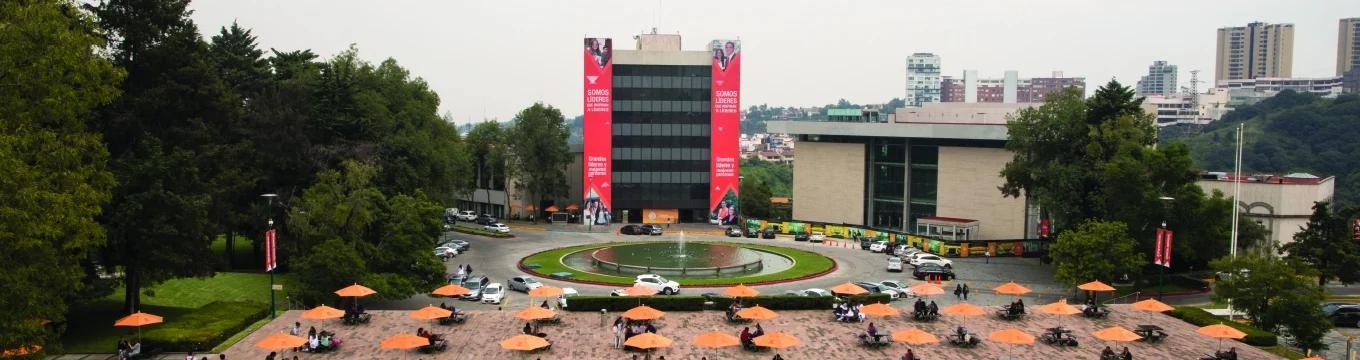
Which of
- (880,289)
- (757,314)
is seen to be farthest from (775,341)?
(880,289)

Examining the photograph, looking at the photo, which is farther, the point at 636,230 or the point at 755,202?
the point at 755,202

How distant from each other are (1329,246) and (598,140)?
66.3 m

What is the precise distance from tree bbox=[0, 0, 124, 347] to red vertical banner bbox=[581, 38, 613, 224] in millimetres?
69713

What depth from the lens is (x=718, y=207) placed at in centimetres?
10806

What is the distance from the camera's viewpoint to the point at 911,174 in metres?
103

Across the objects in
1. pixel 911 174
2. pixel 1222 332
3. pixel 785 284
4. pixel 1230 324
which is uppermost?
pixel 911 174

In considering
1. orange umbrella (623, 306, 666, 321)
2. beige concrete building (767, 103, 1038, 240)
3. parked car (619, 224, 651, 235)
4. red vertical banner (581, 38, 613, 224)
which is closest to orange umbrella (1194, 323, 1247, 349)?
orange umbrella (623, 306, 666, 321)

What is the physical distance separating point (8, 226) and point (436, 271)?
2471 centimetres

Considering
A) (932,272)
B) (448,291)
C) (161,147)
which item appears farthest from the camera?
(932,272)

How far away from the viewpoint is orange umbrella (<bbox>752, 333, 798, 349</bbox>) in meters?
38.7

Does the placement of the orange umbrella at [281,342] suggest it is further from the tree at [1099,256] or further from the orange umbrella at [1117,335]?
the tree at [1099,256]

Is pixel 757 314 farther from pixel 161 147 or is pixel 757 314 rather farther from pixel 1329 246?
pixel 1329 246

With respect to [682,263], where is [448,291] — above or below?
above

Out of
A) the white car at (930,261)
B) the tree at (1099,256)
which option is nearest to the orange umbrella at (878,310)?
the tree at (1099,256)
